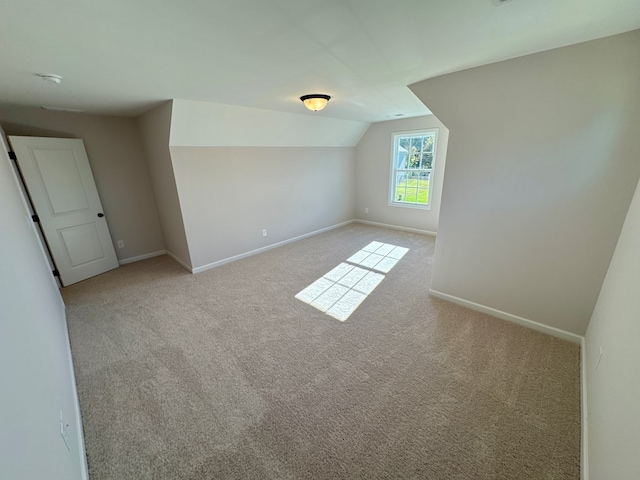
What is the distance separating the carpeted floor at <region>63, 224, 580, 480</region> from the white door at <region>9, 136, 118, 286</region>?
34.0 inches

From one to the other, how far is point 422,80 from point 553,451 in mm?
2792

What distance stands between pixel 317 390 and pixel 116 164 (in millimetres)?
4235

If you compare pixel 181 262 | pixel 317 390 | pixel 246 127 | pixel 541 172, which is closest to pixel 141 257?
pixel 181 262

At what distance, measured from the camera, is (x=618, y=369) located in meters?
1.18

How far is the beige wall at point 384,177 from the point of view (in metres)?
4.54

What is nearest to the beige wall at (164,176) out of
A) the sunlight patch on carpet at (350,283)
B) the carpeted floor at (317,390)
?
the carpeted floor at (317,390)

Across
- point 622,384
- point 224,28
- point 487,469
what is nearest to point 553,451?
point 487,469

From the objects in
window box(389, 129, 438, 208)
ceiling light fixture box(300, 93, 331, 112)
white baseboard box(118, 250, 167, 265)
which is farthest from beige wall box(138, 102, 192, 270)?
window box(389, 129, 438, 208)

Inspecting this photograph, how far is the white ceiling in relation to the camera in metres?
1.14

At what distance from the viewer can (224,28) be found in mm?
1292

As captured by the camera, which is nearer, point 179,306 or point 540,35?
point 540,35

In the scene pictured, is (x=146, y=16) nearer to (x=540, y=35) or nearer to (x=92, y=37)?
(x=92, y=37)

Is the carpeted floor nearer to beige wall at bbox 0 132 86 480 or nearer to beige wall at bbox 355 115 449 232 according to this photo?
beige wall at bbox 0 132 86 480

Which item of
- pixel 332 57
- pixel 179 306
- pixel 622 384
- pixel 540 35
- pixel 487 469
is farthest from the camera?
pixel 179 306
